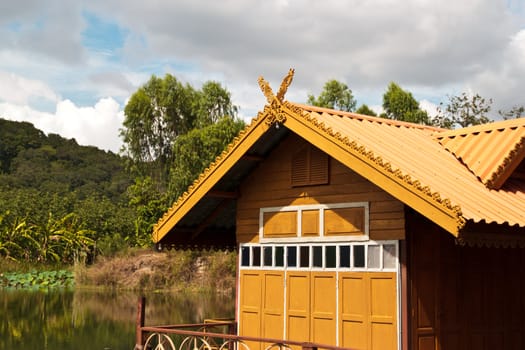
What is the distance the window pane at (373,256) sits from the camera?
10734 mm

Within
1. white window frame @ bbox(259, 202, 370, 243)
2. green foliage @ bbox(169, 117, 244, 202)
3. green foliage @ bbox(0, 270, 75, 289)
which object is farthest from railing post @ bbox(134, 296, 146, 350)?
green foliage @ bbox(0, 270, 75, 289)

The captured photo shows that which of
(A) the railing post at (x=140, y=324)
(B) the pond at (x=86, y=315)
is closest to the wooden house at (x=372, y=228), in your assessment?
(A) the railing post at (x=140, y=324)

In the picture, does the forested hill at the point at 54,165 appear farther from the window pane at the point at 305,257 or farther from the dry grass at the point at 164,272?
the window pane at the point at 305,257

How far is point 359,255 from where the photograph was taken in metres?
11.0

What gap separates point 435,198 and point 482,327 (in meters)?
2.84

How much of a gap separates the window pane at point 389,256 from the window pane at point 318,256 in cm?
124

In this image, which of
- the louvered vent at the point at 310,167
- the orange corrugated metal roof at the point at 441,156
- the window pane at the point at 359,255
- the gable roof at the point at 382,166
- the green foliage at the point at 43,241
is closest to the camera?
the gable roof at the point at 382,166

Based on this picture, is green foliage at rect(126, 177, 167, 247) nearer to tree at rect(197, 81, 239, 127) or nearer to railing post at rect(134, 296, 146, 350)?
tree at rect(197, 81, 239, 127)

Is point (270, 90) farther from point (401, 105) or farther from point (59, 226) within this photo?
point (59, 226)

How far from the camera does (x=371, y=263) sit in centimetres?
1084

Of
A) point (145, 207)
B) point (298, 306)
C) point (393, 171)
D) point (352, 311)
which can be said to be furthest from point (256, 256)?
point (145, 207)

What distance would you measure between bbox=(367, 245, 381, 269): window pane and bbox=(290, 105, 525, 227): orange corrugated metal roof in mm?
1298

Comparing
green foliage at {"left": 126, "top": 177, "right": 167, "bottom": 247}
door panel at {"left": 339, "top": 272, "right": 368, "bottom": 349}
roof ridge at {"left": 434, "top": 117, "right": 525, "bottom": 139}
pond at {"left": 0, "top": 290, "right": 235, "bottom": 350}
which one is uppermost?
green foliage at {"left": 126, "top": 177, "right": 167, "bottom": 247}

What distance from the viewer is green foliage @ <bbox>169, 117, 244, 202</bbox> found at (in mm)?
37156
